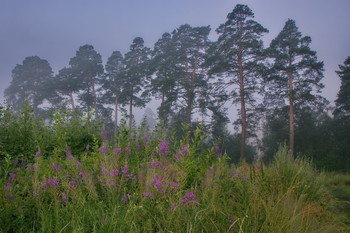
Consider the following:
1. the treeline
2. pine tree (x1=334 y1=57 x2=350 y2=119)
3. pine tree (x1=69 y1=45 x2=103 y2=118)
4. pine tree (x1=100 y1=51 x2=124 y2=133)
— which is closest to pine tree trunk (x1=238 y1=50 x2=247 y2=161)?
the treeline

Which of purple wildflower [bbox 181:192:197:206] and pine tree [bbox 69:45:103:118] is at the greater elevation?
pine tree [bbox 69:45:103:118]

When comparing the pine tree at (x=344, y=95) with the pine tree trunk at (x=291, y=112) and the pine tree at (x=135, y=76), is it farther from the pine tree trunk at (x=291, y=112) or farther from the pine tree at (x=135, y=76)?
the pine tree at (x=135, y=76)

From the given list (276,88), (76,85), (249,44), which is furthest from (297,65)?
(76,85)

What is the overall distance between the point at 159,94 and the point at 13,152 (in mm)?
18764

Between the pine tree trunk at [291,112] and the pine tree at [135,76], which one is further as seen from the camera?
the pine tree at [135,76]

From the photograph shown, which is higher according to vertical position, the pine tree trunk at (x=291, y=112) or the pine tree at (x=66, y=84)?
the pine tree at (x=66, y=84)

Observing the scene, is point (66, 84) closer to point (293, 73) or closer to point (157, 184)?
point (293, 73)

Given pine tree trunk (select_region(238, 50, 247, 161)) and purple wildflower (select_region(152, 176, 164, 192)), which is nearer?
purple wildflower (select_region(152, 176, 164, 192))

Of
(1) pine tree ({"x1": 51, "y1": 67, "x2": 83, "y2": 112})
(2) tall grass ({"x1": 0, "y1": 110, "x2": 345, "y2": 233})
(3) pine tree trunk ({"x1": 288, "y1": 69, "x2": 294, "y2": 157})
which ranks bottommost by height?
(2) tall grass ({"x1": 0, "y1": 110, "x2": 345, "y2": 233})

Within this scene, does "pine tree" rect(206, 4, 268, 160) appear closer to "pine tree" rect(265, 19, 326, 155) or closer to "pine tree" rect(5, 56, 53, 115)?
"pine tree" rect(265, 19, 326, 155)

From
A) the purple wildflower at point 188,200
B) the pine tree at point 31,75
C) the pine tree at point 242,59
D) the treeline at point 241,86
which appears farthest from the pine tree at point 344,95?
the pine tree at point 31,75

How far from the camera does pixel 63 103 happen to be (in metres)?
30.4

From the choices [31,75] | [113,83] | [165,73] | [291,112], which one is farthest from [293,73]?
[31,75]

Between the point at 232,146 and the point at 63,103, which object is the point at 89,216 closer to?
the point at 232,146
